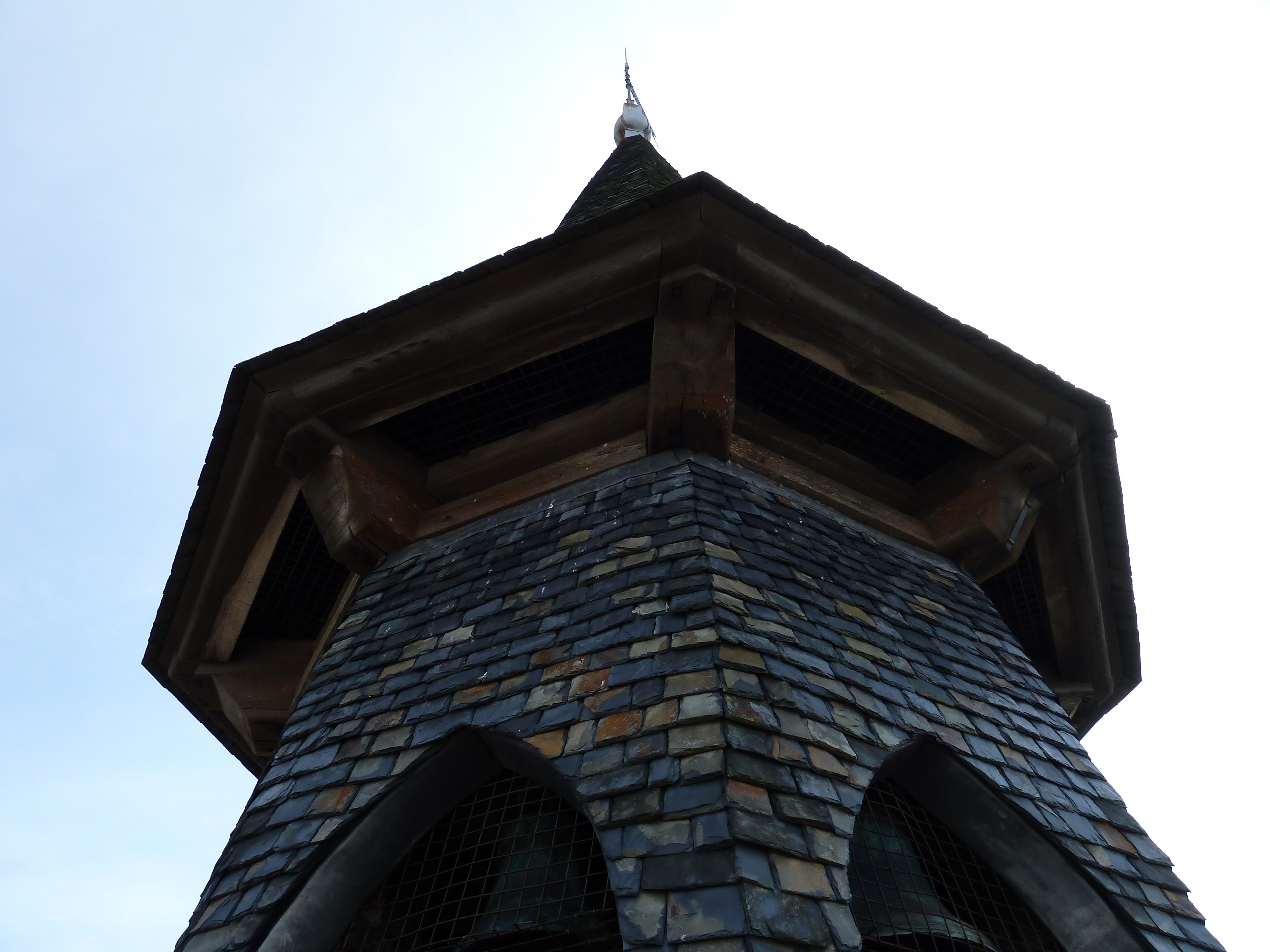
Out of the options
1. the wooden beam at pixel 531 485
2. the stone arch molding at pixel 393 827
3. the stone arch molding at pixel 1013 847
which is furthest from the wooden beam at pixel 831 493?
the stone arch molding at pixel 393 827

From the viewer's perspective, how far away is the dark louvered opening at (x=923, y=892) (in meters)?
3.35

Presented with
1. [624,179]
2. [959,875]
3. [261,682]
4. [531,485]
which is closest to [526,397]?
[531,485]

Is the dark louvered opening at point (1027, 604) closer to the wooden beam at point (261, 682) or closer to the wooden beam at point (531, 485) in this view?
the wooden beam at point (531, 485)

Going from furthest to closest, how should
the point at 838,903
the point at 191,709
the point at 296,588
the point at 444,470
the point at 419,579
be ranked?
the point at 191,709
the point at 296,588
the point at 444,470
the point at 419,579
the point at 838,903

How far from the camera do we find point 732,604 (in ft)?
12.7

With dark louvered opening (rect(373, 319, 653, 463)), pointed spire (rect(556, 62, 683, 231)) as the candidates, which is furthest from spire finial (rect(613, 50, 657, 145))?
dark louvered opening (rect(373, 319, 653, 463))

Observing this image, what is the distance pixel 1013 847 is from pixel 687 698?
117 centimetres

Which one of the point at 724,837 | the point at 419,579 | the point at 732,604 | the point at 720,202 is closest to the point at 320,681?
the point at 419,579

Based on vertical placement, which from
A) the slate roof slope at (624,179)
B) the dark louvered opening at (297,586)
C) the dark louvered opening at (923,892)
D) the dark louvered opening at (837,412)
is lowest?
the dark louvered opening at (923,892)

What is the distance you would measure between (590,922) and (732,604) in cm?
112

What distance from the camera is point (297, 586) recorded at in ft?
19.9

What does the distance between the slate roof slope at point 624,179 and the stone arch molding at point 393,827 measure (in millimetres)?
4145

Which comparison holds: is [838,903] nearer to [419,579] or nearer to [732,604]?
[732,604]

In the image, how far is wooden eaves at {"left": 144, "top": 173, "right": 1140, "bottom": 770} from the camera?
4875 mm
